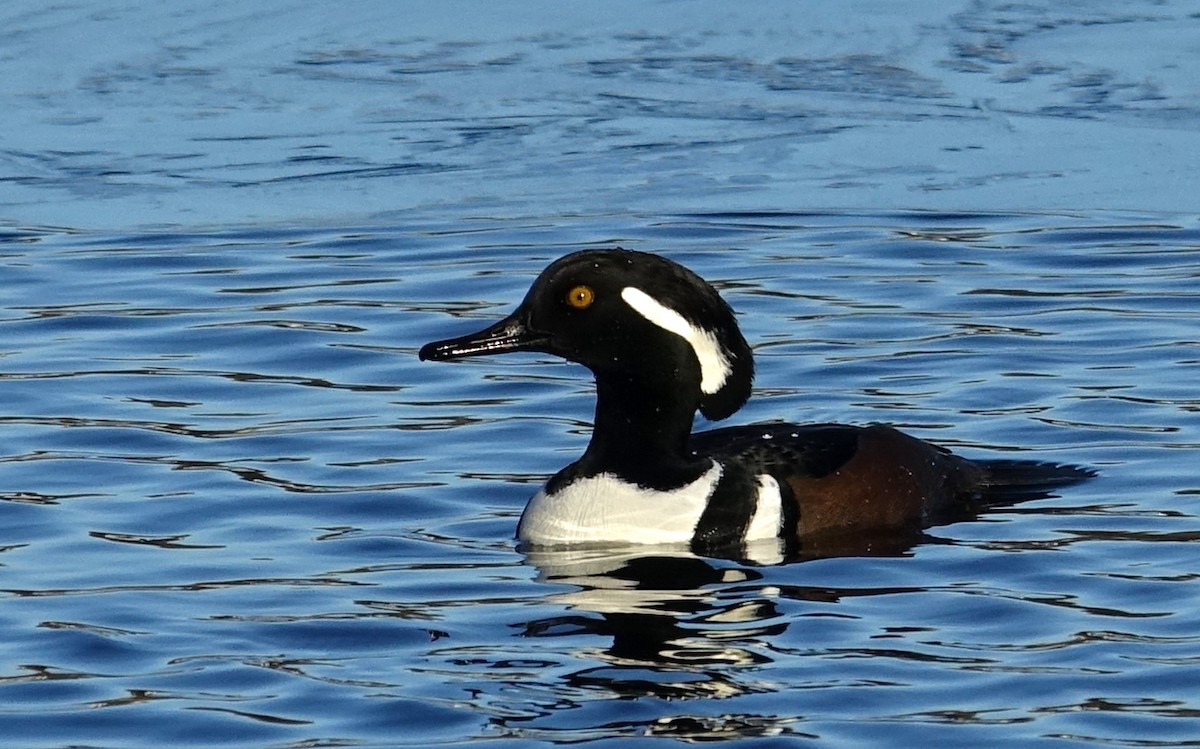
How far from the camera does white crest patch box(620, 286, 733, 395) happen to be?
7.71 metres

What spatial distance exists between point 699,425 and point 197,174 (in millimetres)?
4330

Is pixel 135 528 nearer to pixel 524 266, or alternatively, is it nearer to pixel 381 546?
pixel 381 546

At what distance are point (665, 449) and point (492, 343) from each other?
690 millimetres

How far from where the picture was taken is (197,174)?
1309 cm

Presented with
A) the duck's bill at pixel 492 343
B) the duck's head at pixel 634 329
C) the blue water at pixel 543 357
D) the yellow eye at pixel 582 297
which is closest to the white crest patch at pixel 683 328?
the duck's head at pixel 634 329

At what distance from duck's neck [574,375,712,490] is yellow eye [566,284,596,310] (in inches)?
11.3

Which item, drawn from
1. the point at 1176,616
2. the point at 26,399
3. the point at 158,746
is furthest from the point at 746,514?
the point at 26,399

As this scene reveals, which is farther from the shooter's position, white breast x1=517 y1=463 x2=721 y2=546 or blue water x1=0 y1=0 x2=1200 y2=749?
white breast x1=517 y1=463 x2=721 y2=546

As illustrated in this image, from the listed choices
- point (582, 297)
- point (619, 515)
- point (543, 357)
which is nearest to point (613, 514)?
point (619, 515)

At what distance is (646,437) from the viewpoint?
311 inches

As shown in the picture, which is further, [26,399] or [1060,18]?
[1060,18]

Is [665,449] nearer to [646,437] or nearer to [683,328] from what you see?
[646,437]

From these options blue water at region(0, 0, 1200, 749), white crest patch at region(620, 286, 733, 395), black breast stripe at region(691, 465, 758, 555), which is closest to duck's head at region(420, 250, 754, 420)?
white crest patch at region(620, 286, 733, 395)

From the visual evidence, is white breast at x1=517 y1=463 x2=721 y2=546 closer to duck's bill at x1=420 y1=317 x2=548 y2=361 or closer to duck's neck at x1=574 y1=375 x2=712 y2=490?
duck's neck at x1=574 y1=375 x2=712 y2=490
